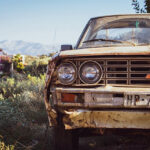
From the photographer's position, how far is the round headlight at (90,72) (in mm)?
2666

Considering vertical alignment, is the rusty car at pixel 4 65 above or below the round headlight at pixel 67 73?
below

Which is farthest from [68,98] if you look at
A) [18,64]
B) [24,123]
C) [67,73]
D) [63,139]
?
[18,64]

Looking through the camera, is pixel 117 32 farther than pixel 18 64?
No

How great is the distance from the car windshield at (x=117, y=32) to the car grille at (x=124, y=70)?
2.61 feet

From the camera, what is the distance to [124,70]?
2.70 metres

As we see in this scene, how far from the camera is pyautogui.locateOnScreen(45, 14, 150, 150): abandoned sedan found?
2502mm

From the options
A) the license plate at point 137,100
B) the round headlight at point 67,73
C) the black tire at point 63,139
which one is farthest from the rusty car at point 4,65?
the license plate at point 137,100

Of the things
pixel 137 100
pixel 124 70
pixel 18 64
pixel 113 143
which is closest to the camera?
pixel 137 100

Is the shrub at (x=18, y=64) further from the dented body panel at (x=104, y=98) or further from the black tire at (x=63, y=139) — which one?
the dented body panel at (x=104, y=98)

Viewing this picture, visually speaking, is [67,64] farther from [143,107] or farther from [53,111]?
[143,107]

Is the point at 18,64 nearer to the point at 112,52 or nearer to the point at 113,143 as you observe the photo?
the point at 113,143

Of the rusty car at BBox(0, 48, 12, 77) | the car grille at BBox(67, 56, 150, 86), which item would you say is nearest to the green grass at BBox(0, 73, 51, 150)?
the car grille at BBox(67, 56, 150, 86)

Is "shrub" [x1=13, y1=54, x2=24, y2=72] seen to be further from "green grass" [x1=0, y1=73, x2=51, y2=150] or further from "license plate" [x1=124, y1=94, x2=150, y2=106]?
"license plate" [x1=124, y1=94, x2=150, y2=106]

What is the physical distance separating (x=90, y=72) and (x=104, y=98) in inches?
12.3
